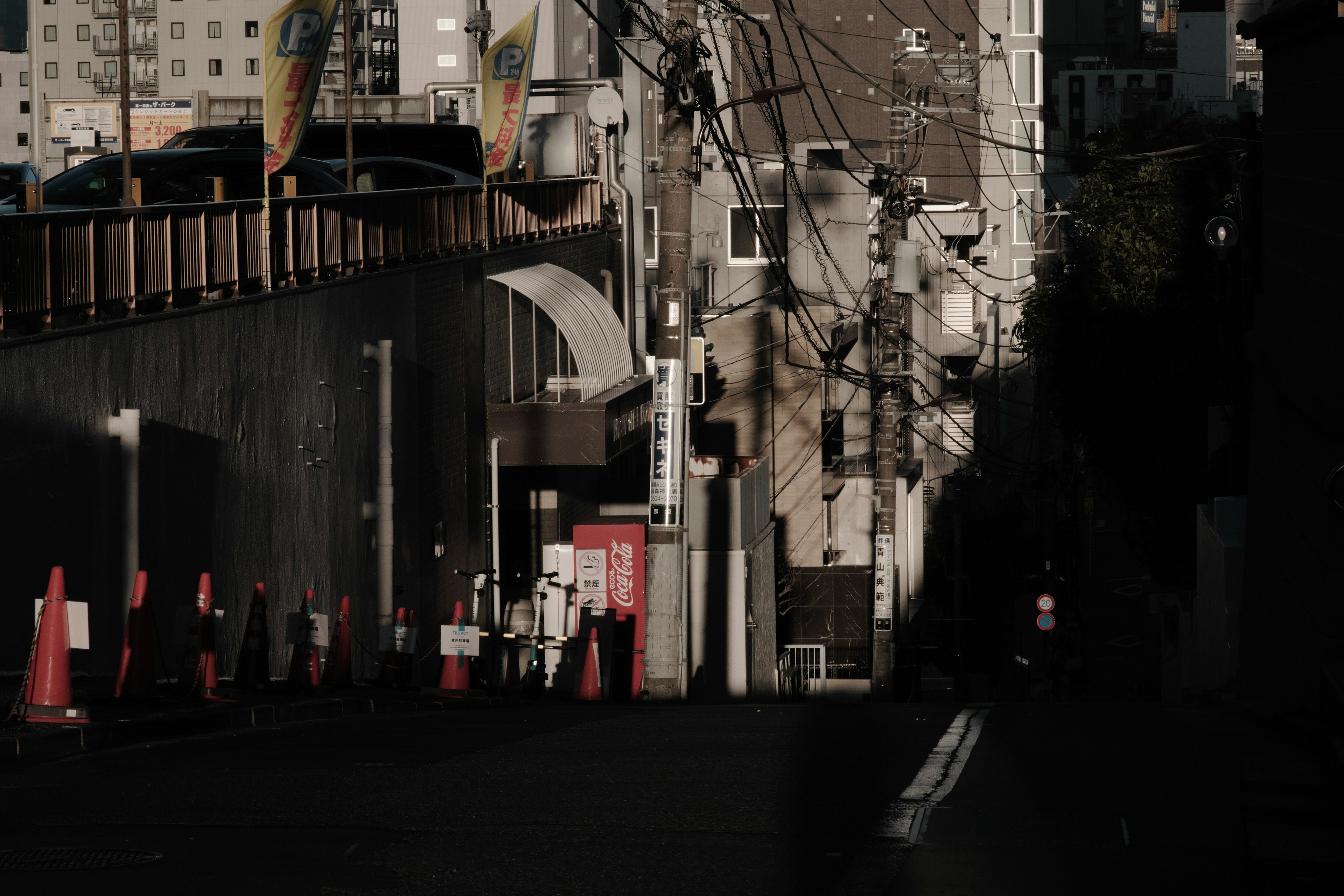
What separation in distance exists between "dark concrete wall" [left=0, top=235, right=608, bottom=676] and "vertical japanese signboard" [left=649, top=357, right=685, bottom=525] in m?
4.20

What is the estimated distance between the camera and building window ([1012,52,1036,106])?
267 ft

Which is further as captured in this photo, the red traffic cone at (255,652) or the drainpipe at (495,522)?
the drainpipe at (495,522)

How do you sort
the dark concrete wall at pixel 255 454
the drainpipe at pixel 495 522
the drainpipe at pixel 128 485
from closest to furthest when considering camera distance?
the dark concrete wall at pixel 255 454 → the drainpipe at pixel 128 485 → the drainpipe at pixel 495 522

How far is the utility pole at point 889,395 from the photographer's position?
2492 cm

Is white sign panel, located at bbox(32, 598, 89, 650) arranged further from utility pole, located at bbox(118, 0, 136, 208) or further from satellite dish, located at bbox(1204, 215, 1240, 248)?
satellite dish, located at bbox(1204, 215, 1240, 248)

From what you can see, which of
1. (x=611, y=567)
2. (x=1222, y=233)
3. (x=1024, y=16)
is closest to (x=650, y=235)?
(x=611, y=567)

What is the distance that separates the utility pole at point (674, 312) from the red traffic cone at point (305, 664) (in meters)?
3.01

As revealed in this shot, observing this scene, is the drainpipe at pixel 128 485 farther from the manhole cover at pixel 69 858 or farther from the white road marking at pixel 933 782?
the manhole cover at pixel 69 858

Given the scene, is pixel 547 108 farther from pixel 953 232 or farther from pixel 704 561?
pixel 704 561

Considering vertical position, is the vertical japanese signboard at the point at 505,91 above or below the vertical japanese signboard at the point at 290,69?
above

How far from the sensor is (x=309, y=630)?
45.5ft

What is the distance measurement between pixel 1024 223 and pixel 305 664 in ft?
243

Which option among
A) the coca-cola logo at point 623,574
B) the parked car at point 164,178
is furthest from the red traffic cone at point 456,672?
the parked car at point 164,178

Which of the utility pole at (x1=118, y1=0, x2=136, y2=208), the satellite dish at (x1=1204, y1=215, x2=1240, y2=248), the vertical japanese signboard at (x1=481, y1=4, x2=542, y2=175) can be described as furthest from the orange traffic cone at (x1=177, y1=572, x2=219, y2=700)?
the vertical japanese signboard at (x1=481, y1=4, x2=542, y2=175)
